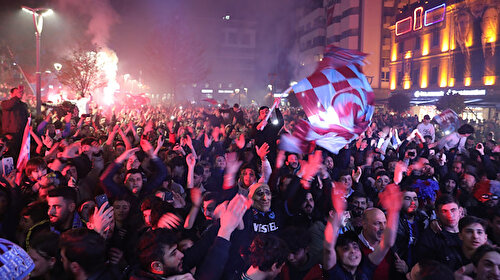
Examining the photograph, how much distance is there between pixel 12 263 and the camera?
2068 millimetres

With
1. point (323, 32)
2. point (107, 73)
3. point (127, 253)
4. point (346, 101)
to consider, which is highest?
point (323, 32)

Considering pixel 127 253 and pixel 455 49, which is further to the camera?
pixel 455 49

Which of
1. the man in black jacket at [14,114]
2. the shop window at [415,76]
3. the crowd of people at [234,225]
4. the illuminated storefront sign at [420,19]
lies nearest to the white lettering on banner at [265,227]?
the crowd of people at [234,225]

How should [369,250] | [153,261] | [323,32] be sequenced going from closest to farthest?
[153,261] → [369,250] → [323,32]

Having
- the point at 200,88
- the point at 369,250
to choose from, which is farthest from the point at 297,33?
the point at 369,250

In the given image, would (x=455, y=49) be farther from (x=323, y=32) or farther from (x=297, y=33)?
(x=297, y=33)

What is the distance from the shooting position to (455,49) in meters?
40.8

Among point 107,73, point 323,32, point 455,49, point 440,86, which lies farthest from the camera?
point 323,32

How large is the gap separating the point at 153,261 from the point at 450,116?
15.9 m

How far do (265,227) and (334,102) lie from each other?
18.1 feet

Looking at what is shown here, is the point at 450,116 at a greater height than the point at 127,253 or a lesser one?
greater

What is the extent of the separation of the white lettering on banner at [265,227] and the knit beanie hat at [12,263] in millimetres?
2822

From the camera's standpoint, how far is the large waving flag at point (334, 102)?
9.35 meters

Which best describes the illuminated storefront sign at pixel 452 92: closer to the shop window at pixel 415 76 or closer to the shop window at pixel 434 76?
the shop window at pixel 434 76
